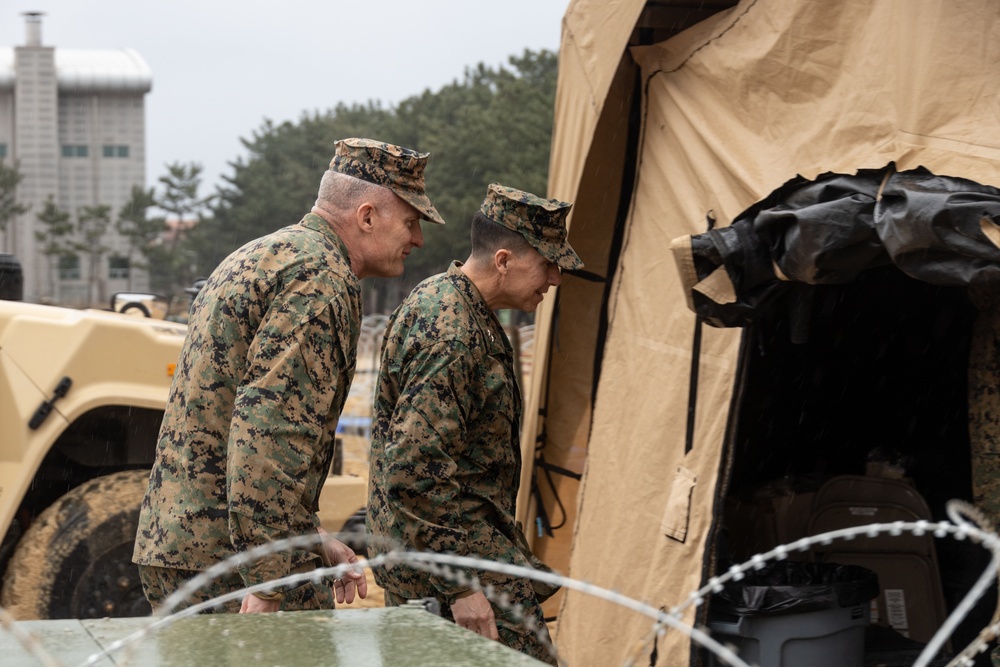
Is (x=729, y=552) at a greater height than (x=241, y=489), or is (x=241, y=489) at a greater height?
(x=241, y=489)

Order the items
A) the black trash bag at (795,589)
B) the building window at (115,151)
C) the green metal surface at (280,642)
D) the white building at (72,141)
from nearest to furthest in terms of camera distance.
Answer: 1. the green metal surface at (280,642)
2. the black trash bag at (795,589)
3. the white building at (72,141)
4. the building window at (115,151)

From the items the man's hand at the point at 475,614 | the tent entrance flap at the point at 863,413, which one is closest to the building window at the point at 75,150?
the tent entrance flap at the point at 863,413

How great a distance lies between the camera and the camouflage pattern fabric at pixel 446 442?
3381 millimetres

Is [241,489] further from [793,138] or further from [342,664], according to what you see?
[793,138]

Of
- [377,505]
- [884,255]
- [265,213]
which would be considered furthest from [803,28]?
[265,213]

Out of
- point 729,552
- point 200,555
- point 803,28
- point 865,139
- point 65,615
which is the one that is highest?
point 803,28

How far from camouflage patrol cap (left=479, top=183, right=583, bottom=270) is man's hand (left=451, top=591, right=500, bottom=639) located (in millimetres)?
1000

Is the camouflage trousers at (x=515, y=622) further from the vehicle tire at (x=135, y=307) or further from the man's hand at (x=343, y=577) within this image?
the vehicle tire at (x=135, y=307)

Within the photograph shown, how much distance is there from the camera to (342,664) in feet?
6.22

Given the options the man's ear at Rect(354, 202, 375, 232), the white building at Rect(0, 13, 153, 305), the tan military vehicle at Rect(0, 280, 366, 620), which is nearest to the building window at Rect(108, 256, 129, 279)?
the white building at Rect(0, 13, 153, 305)

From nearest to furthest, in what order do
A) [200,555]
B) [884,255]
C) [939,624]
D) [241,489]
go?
[241,489]
[200,555]
[884,255]
[939,624]

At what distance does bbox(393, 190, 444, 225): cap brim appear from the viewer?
3.35m

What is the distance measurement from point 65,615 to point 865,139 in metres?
3.73

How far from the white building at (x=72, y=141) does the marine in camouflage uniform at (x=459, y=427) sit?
36.9m
